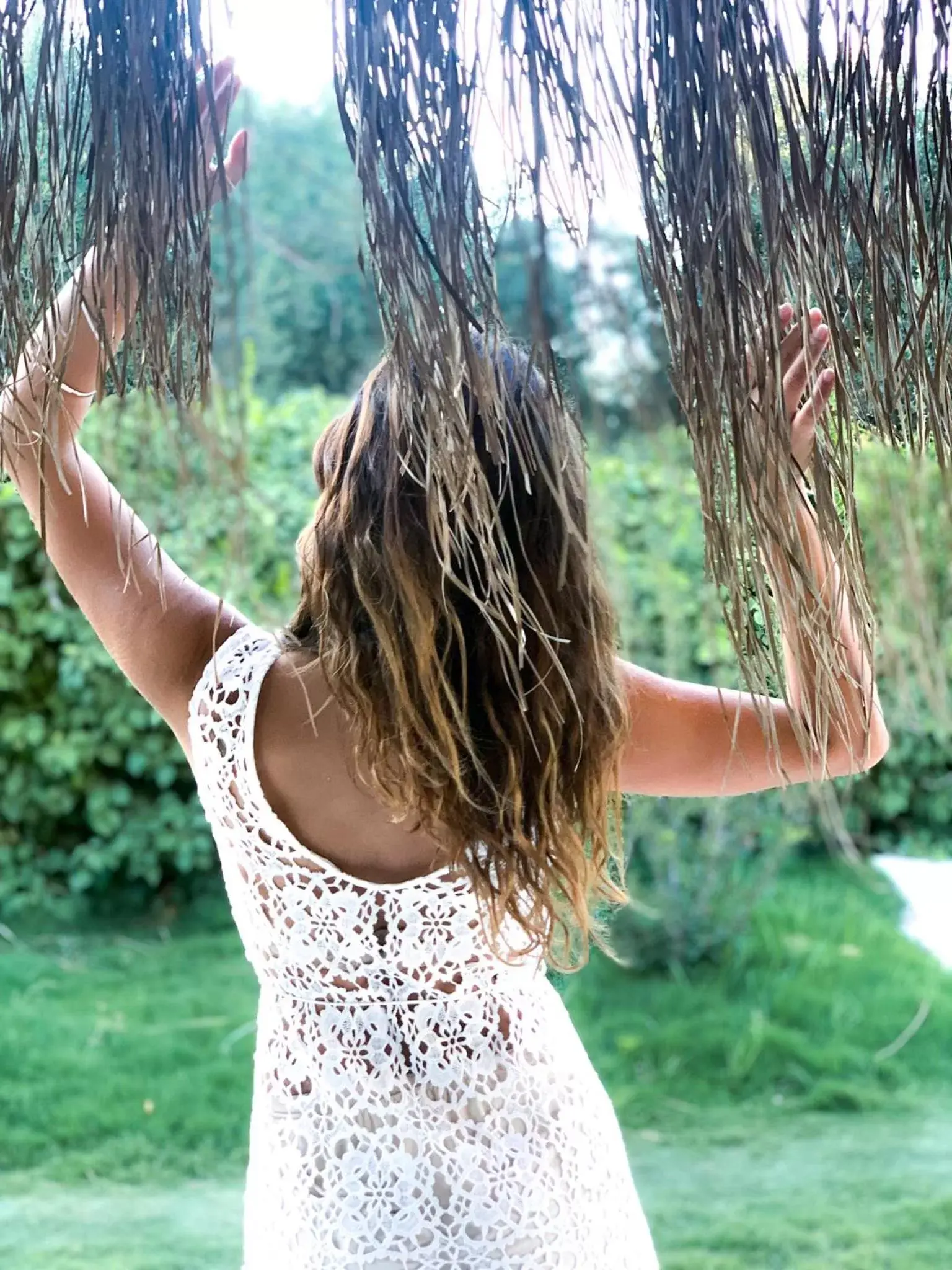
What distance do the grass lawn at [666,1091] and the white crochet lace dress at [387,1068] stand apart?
1.88 meters

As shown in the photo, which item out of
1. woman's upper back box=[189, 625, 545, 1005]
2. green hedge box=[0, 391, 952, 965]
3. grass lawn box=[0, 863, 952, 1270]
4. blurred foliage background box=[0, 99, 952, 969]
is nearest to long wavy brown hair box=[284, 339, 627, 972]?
woman's upper back box=[189, 625, 545, 1005]

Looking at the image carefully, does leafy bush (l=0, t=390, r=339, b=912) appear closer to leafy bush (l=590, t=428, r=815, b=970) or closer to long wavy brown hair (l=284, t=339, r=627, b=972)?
leafy bush (l=590, t=428, r=815, b=970)

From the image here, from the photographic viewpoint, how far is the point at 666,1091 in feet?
11.6

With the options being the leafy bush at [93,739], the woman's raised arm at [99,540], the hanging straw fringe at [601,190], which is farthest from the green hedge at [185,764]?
the hanging straw fringe at [601,190]

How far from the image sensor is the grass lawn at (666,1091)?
116 inches

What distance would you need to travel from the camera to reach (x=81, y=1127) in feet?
10.9

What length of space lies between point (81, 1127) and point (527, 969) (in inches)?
96.8

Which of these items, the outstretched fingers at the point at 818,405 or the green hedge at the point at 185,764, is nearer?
the outstretched fingers at the point at 818,405

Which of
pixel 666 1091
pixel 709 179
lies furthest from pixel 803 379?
pixel 666 1091

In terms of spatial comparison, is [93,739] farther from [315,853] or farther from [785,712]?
[785,712]

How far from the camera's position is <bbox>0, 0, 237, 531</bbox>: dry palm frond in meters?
0.88

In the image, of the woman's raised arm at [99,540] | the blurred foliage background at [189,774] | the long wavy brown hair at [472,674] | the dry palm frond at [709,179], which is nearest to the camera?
the dry palm frond at [709,179]

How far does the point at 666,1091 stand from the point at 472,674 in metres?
2.70

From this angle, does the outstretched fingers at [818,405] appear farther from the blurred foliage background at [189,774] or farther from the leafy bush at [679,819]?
the leafy bush at [679,819]
